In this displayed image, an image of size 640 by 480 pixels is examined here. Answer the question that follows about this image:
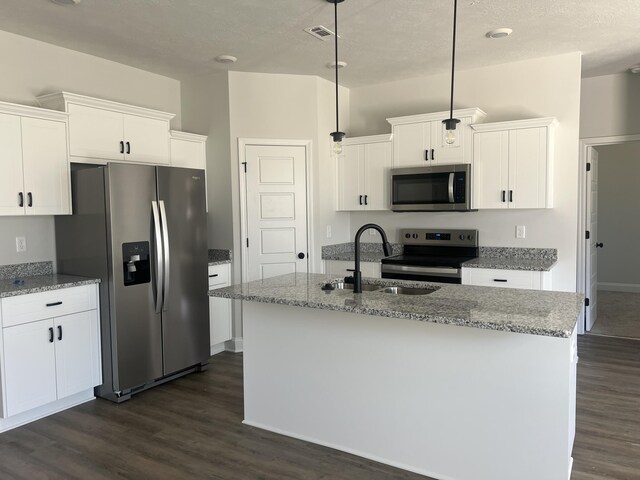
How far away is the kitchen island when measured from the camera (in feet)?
7.25

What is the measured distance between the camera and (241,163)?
187 inches

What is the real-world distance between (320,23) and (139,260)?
7.22 ft

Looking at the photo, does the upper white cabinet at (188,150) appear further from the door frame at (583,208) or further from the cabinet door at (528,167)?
the door frame at (583,208)

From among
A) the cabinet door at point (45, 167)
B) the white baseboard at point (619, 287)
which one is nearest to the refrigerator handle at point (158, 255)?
the cabinet door at point (45, 167)

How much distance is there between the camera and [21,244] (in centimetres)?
369

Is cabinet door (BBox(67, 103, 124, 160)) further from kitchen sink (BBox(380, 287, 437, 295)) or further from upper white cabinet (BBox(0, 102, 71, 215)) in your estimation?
kitchen sink (BBox(380, 287, 437, 295))

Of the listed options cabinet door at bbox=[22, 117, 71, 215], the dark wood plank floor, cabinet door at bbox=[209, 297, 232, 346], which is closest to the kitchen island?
the dark wood plank floor

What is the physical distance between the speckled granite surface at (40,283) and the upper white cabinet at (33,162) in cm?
49

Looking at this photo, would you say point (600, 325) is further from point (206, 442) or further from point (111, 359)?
point (111, 359)

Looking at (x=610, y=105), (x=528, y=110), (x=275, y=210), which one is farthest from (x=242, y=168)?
(x=610, y=105)

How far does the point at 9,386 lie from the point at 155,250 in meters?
1.29

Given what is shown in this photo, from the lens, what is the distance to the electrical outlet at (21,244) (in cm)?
367

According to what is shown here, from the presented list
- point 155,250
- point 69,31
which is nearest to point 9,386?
point 155,250

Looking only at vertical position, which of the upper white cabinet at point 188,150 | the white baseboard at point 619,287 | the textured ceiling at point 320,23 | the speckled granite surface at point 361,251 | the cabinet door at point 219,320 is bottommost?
the white baseboard at point 619,287
